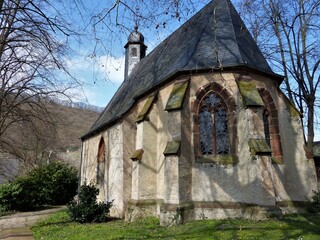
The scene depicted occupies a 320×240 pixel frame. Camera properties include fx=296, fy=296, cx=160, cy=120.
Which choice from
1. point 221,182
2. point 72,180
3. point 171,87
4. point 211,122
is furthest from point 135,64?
point 221,182

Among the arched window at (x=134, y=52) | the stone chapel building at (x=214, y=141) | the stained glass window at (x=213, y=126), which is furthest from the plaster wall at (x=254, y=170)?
the arched window at (x=134, y=52)

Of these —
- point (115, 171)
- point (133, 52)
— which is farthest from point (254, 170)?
point (133, 52)

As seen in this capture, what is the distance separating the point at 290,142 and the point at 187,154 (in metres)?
4.47

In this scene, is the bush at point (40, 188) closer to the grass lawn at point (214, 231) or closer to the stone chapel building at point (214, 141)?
the stone chapel building at point (214, 141)

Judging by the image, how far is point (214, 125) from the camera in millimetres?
11195

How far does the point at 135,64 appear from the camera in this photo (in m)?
23.5

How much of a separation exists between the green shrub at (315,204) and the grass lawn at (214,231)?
3.81 feet

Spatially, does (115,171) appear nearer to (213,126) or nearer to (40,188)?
(213,126)

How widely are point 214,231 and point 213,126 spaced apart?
415 cm

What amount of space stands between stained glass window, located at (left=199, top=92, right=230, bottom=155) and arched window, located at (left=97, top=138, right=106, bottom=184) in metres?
7.84

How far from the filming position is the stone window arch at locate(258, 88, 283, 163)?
11492 mm

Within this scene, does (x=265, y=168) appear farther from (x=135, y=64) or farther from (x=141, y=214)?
(x=135, y=64)

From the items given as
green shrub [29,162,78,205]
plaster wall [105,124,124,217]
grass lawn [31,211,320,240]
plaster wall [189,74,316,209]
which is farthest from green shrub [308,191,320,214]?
green shrub [29,162,78,205]

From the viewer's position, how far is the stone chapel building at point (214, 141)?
395 inches
